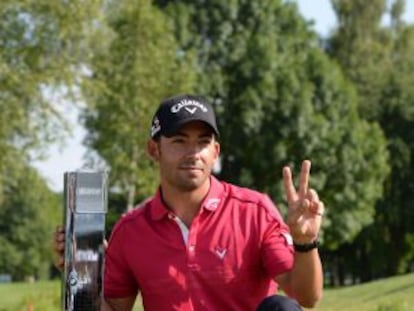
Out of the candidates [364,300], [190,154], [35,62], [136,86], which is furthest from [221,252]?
[136,86]

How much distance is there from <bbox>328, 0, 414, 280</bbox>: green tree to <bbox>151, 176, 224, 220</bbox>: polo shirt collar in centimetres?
4218

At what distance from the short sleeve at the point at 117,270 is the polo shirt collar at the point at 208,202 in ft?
0.63

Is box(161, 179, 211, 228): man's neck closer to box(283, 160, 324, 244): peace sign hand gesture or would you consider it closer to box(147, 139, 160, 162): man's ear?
box(147, 139, 160, 162): man's ear

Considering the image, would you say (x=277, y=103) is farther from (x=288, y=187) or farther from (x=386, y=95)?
(x=288, y=187)

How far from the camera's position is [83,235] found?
463 cm

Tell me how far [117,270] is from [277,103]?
112 feet

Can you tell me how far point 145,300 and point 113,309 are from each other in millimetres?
175

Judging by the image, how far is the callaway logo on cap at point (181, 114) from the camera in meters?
4.81

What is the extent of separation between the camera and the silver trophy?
4.60m

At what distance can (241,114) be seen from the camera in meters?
38.6

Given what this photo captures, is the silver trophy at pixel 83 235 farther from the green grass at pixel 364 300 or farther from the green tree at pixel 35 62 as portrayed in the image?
the green tree at pixel 35 62

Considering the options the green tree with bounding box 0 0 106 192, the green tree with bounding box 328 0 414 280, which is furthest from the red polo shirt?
the green tree with bounding box 328 0 414 280

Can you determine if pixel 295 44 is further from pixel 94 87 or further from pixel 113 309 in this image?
pixel 113 309

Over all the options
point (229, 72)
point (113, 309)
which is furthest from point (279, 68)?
point (113, 309)
